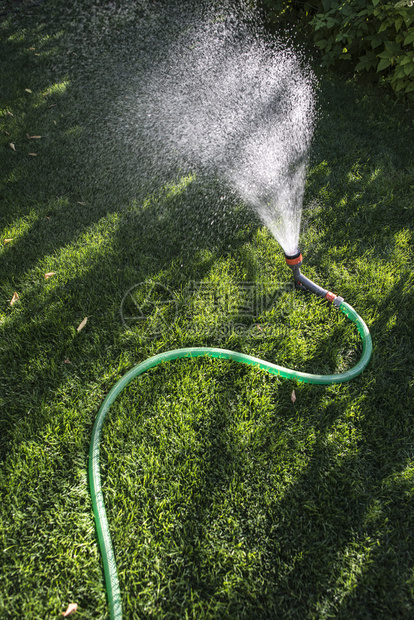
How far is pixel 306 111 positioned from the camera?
466 cm

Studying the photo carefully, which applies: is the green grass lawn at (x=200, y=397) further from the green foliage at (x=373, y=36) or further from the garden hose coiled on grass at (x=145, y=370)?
the green foliage at (x=373, y=36)

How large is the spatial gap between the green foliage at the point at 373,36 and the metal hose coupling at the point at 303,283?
3.20m

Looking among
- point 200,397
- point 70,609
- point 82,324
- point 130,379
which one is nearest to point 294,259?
point 200,397

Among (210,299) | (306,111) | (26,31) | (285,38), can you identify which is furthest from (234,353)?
(26,31)

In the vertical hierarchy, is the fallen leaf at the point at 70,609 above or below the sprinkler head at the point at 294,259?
above

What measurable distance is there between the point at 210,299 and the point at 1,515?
1.63 meters

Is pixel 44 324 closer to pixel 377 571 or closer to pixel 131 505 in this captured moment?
pixel 131 505

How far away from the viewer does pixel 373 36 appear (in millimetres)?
4340

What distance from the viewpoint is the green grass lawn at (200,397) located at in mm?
1521

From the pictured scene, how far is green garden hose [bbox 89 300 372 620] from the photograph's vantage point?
1482 millimetres

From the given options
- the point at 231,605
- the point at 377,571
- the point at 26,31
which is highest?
the point at 26,31

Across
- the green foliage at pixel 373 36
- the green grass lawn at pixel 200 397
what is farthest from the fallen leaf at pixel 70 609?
the green foliage at pixel 373 36

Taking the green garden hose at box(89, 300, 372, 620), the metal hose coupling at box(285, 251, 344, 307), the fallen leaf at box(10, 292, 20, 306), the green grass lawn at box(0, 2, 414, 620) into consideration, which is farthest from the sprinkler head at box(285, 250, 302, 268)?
the fallen leaf at box(10, 292, 20, 306)

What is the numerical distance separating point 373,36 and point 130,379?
4809 mm
